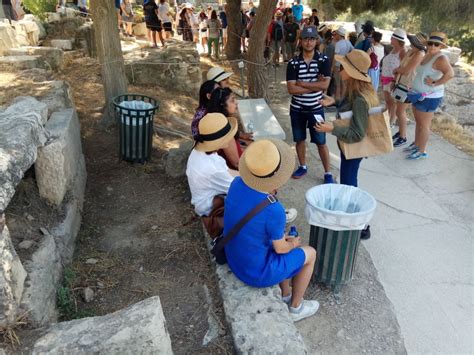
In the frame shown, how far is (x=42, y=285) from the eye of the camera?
2688 mm

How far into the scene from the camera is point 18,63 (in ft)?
24.0

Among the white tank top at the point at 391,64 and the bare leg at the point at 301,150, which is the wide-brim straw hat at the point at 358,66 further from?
the white tank top at the point at 391,64

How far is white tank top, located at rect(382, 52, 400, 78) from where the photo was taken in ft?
20.7

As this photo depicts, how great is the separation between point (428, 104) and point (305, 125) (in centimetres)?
185

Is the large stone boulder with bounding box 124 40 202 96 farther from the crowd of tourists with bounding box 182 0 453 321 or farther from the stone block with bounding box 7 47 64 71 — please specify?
the crowd of tourists with bounding box 182 0 453 321

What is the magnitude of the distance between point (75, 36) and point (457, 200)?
32.9 feet

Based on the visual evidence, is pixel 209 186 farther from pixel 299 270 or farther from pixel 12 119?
pixel 12 119

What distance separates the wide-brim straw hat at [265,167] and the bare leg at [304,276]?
0.64 metres

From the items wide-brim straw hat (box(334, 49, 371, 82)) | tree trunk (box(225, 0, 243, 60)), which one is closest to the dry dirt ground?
wide-brim straw hat (box(334, 49, 371, 82))

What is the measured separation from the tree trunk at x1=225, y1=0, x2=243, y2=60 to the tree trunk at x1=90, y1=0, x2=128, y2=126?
7220mm

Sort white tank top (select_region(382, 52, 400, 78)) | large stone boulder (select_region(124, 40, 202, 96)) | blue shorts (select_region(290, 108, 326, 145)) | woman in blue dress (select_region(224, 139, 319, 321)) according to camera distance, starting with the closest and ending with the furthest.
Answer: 1. woman in blue dress (select_region(224, 139, 319, 321))
2. blue shorts (select_region(290, 108, 326, 145))
3. white tank top (select_region(382, 52, 400, 78))
4. large stone boulder (select_region(124, 40, 202, 96))

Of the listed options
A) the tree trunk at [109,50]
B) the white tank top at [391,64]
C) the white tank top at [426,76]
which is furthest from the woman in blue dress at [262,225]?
the white tank top at [391,64]

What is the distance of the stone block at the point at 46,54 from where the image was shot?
26.3ft

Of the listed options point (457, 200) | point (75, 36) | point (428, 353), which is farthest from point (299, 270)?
point (75, 36)
